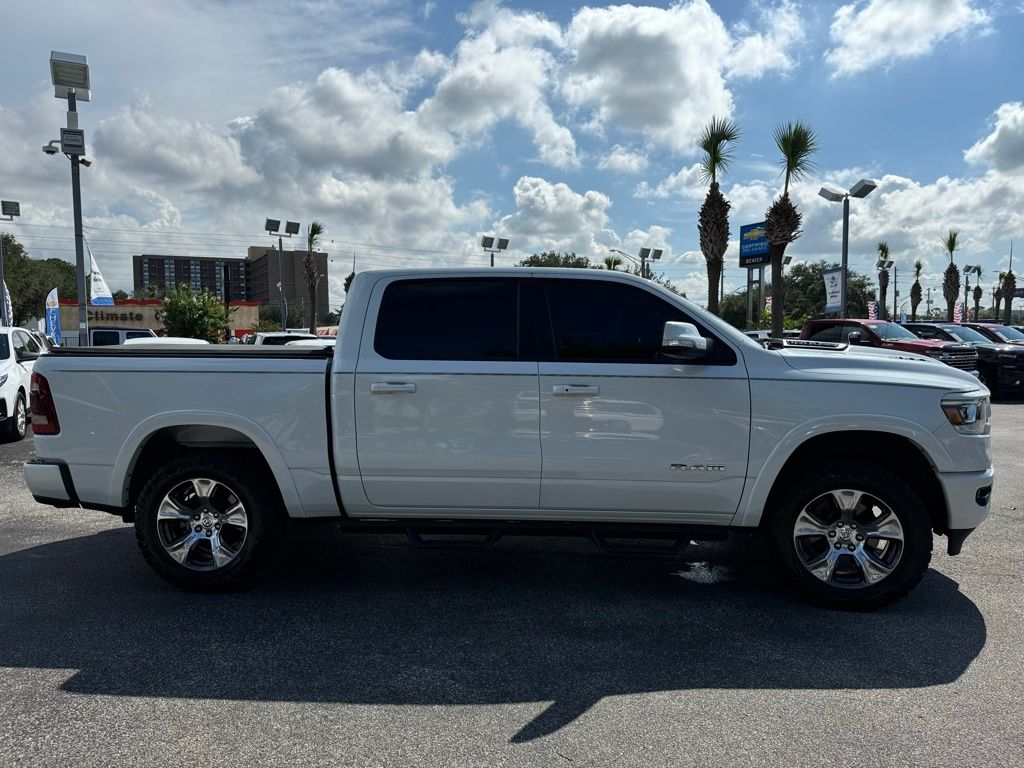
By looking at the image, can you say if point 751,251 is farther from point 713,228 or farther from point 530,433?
point 530,433

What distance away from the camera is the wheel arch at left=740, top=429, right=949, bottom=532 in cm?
438

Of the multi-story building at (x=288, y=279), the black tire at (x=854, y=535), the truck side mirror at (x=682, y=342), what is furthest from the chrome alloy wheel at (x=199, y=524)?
the multi-story building at (x=288, y=279)

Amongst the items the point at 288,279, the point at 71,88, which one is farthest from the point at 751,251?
the point at 288,279

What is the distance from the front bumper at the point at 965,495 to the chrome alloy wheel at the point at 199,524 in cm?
411

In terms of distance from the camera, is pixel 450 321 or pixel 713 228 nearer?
pixel 450 321

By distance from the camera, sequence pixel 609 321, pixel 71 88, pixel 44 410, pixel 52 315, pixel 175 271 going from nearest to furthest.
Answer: pixel 609 321 → pixel 44 410 → pixel 71 88 → pixel 52 315 → pixel 175 271

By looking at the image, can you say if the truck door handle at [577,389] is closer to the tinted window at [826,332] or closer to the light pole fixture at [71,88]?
the tinted window at [826,332]

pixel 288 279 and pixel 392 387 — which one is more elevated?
pixel 288 279

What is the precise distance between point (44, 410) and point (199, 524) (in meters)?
1.17

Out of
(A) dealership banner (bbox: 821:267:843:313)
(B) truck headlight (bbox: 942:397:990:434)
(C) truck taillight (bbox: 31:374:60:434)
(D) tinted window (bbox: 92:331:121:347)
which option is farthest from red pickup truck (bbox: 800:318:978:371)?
(D) tinted window (bbox: 92:331:121:347)

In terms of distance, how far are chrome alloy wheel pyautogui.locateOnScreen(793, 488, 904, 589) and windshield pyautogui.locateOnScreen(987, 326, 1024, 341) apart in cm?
1793

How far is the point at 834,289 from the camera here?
79.5 ft

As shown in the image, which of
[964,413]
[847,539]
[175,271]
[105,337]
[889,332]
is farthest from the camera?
[175,271]

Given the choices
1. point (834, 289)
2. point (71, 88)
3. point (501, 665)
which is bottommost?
point (501, 665)
